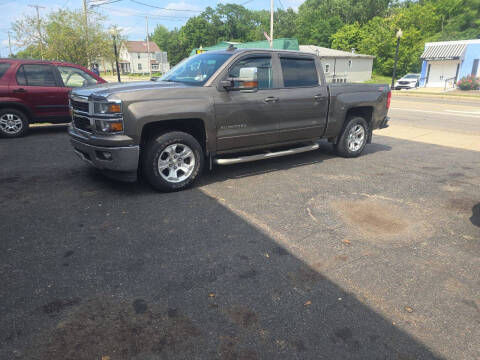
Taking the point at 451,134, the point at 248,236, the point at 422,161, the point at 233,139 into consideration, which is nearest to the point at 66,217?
the point at 248,236

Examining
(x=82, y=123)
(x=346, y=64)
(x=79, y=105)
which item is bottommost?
(x=82, y=123)

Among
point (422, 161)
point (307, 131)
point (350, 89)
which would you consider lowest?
point (422, 161)

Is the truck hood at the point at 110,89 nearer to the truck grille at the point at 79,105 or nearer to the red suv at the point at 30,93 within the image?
the truck grille at the point at 79,105

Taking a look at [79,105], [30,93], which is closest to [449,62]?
[30,93]

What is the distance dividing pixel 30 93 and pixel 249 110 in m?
6.34

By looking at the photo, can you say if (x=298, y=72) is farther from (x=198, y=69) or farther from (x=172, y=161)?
(x=172, y=161)

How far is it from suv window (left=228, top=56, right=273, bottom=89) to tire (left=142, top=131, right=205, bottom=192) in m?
1.33

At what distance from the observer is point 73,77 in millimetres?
9742

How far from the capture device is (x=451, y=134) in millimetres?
10320

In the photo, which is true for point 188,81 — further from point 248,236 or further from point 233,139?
point 248,236

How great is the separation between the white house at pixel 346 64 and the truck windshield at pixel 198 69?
1755 inches

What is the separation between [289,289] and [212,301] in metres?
0.64

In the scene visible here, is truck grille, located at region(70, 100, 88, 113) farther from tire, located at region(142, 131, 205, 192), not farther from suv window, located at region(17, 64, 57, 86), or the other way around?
suv window, located at region(17, 64, 57, 86)

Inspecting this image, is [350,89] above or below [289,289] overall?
above
